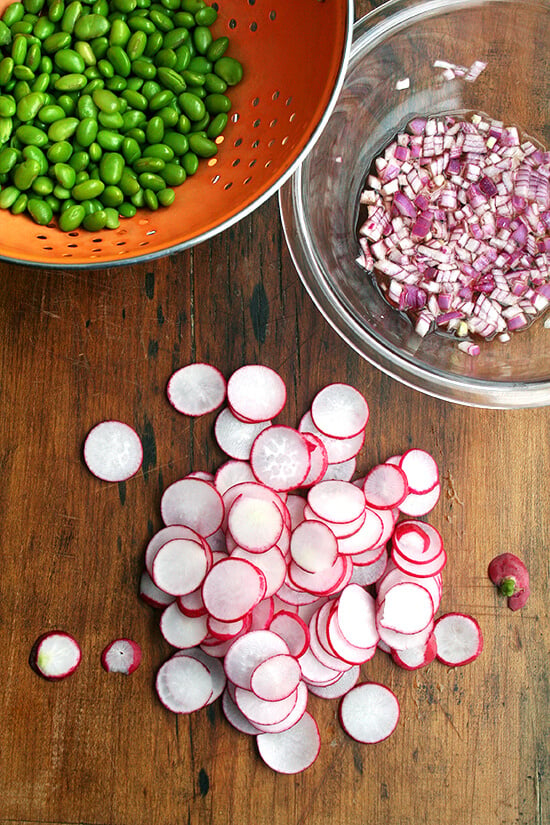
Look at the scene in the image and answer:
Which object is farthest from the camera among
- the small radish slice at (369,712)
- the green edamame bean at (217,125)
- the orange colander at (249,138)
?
the small radish slice at (369,712)

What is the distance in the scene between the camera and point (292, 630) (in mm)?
1396

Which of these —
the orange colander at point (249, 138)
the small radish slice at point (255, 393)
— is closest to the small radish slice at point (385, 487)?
the small radish slice at point (255, 393)

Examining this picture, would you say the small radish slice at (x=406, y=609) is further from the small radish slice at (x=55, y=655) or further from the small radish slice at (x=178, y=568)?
the small radish slice at (x=55, y=655)

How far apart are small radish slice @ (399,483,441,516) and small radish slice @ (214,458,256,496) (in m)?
0.30

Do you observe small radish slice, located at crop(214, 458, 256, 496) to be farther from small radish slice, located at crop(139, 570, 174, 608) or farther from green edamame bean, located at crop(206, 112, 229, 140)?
green edamame bean, located at crop(206, 112, 229, 140)

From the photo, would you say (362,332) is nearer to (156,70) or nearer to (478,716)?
(156,70)

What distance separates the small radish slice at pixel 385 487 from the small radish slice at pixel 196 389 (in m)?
0.33

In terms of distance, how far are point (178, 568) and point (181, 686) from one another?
0.22 meters

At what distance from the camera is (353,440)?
145cm

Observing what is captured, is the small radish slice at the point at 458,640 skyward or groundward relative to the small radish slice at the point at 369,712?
skyward

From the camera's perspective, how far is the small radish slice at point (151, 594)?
1.39m

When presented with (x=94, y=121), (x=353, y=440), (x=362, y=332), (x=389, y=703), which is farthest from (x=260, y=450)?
(x=94, y=121)

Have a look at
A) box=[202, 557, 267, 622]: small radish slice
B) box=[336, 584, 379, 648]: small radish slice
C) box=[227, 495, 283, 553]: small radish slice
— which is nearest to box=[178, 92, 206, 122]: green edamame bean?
box=[227, 495, 283, 553]: small radish slice

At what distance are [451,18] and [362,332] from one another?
62 cm
